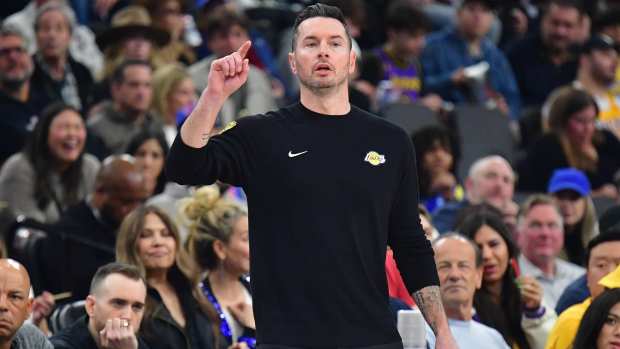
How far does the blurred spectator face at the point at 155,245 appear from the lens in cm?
714

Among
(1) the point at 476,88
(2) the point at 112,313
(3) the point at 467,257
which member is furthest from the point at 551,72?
(2) the point at 112,313

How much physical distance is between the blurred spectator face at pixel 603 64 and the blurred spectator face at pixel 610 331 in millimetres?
6150

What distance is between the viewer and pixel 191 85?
10453 millimetres

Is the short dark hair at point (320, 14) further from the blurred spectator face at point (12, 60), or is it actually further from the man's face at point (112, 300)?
the blurred spectator face at point (12, 60)

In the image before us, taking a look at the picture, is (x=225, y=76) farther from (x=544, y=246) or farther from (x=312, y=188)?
(x=544, y=246)

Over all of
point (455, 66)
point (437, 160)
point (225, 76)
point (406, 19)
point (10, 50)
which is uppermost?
point (406, 19)

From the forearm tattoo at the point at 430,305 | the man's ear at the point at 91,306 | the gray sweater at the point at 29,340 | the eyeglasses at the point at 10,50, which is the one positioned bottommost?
the gray sweater at the point at 29,340

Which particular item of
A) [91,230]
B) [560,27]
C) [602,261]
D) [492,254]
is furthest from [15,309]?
[560,27]

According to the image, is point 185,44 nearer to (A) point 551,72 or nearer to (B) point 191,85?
(B) point 191,85

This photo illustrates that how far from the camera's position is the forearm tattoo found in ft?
15.3

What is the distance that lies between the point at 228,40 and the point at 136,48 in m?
0.72

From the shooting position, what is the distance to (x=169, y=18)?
11953mm

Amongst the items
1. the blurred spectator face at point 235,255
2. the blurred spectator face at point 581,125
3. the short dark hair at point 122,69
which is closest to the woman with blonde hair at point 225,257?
the blurred spectator face at point 235,255

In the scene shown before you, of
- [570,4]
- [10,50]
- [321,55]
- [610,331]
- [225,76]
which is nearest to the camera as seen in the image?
[225,76]
